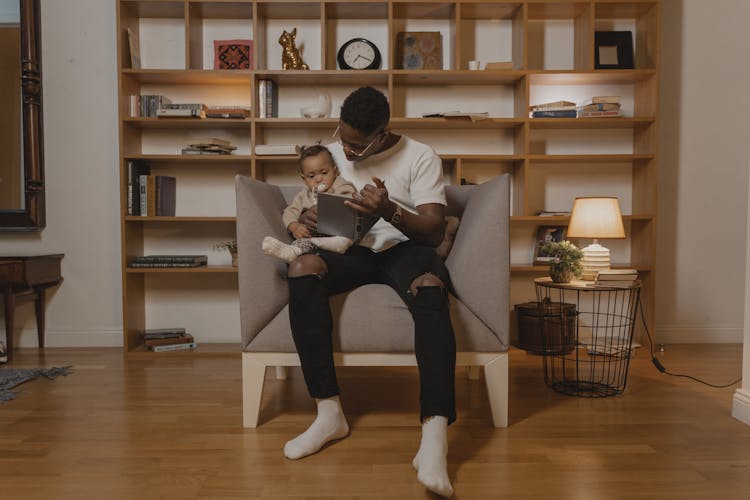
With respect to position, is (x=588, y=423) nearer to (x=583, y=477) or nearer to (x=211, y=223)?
(x=583, y=477)

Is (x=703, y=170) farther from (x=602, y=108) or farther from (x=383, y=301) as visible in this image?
(x=383, y=301)

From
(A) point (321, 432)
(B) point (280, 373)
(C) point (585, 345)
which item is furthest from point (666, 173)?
(A) point (321, 432)

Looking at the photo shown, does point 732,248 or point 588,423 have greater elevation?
point 732,248

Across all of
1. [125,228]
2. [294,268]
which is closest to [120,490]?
[294,268]

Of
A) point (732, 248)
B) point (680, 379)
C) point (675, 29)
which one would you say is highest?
point (675, 29)

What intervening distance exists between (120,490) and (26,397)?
109 cm

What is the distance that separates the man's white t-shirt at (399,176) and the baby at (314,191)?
7cm

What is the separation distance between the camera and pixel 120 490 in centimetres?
140

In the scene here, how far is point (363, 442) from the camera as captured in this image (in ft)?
5.60

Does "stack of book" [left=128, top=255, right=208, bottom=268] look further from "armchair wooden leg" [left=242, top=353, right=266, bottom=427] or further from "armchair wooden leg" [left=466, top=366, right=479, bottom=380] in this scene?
"armchair wooden leg" [left=466, top=366, right=479, bottom=380]

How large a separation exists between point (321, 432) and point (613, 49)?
→ 2.74 meters

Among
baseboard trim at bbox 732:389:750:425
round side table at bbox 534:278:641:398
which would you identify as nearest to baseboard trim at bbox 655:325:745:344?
round side table at bbox 534:278:641:398

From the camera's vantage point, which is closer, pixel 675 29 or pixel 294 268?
pixel 294 268

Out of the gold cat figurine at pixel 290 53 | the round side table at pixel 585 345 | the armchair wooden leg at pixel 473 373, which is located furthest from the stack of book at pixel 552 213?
the gold cat figurine at pixel 290 53
